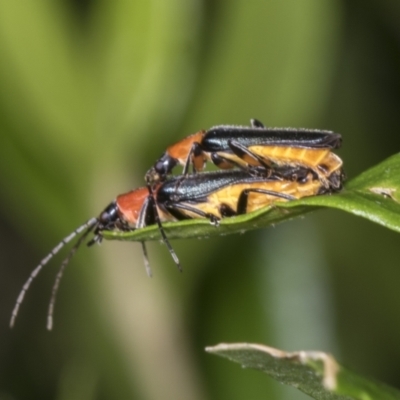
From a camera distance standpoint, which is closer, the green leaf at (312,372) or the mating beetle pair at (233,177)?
the green leaf at (312,372)

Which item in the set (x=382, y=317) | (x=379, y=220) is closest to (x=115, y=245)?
(x=382, y=317)

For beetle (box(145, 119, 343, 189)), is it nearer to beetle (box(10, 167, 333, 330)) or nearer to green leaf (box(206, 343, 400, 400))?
beetle (box(10, 167, 333, 330))

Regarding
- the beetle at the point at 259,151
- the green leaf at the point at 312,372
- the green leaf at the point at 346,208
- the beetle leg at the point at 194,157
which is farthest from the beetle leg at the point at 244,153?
the green leaf at the point at 312,372

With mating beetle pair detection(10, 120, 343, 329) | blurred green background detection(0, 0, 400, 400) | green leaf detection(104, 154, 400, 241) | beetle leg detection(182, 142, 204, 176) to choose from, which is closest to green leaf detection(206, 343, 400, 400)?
green leaf detection(104, 154, 400, 241)

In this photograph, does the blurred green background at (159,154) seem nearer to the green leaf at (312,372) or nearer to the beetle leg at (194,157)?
the beetle leg at (194,157)

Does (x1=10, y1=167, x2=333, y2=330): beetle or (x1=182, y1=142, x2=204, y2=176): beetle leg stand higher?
(x1=182, y1=142, x2=204, y2=176): beetle leg

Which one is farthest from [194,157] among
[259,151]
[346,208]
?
[346,208]

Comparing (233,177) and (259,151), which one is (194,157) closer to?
(233,177)
